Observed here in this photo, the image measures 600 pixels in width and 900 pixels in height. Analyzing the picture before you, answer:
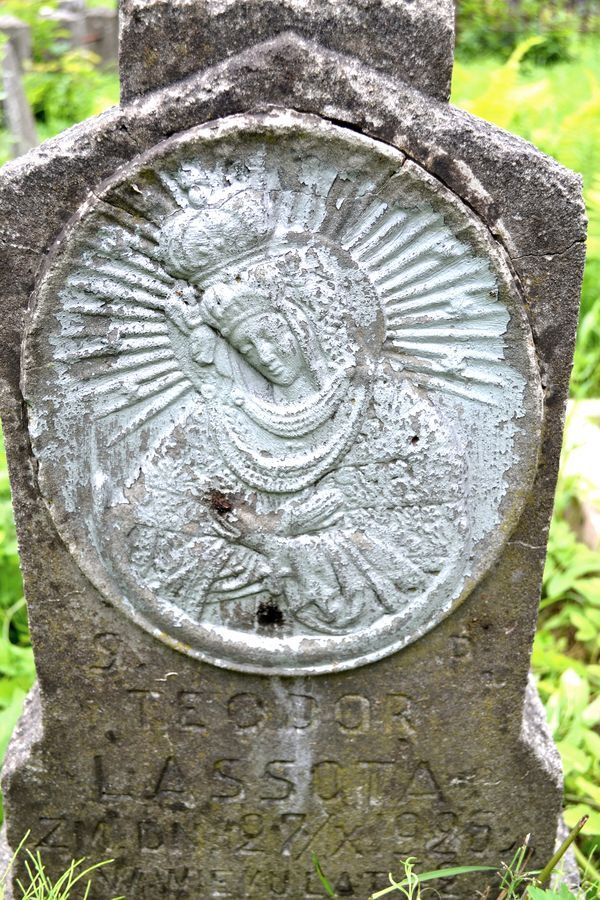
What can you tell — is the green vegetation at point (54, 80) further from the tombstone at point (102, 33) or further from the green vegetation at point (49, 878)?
the green vegetation at point (49, 878)

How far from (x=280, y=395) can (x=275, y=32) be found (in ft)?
1.99

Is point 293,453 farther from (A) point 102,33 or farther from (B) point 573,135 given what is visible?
(A) point 102,33

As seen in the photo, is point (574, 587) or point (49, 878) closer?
point (49, 878)

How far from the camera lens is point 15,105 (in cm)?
573

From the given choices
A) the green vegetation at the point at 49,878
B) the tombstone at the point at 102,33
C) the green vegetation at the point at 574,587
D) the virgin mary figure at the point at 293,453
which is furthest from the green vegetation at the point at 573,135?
the tombstone at the point at 102,33

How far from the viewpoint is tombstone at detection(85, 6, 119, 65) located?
9.27m

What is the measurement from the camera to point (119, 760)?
6.59 ft

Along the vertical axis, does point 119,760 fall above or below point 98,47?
below

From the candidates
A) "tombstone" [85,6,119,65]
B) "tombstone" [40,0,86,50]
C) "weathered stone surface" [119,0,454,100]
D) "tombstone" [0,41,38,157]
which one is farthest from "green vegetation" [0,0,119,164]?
"weathered stone surface" [119,0,454,100]

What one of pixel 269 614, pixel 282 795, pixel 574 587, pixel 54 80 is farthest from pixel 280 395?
pixel 54 80

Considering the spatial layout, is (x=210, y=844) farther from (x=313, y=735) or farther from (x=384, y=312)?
(x=384, y=312)

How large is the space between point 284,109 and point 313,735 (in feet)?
4.05

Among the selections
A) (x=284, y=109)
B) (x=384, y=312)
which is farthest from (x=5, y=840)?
(x=284, y=109)

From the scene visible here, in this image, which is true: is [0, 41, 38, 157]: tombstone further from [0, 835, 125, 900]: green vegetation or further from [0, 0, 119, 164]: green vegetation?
[0, 835, 125, 900]: green vegetation
